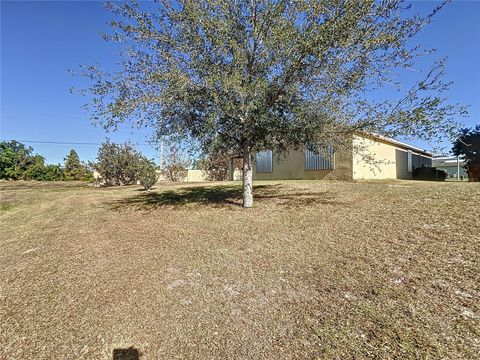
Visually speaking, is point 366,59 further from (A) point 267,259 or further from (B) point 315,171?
(B) point 315,171

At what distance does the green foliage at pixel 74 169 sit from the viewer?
1465 inches

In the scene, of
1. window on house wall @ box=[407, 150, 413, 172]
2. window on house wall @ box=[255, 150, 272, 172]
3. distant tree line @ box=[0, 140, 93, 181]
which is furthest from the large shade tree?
distant tree line @ box=[0, 140, 93, 181]

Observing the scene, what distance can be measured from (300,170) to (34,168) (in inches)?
1347

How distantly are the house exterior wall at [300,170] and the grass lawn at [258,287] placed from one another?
917cm

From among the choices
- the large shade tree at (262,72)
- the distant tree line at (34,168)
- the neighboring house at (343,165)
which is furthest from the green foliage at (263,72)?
the distant tree line at (34,168)

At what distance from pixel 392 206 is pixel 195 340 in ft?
19.4

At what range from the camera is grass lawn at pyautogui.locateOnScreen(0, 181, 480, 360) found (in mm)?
2805

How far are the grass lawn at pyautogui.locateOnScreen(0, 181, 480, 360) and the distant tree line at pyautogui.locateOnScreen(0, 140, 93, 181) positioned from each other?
111 feet

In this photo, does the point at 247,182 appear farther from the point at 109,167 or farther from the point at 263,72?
the point at 109,167

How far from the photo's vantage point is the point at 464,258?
405cm

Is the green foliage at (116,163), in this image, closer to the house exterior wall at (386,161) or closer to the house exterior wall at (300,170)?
the house exterior wall at (300,170)

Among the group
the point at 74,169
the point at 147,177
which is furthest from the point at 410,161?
the point at 74,169

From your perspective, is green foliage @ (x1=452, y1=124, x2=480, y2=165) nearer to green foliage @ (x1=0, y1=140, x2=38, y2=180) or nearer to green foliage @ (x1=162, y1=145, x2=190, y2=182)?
green foliage @ (x1=162, y1=145, x2=190, y2=182)

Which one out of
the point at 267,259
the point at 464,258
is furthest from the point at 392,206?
the point at 267,259
